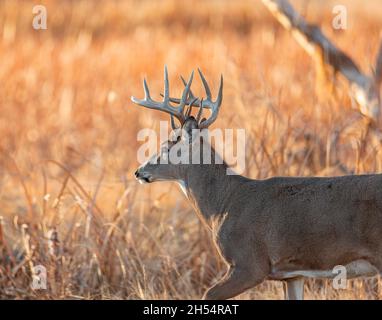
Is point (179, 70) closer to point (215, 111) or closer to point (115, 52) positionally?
point (115, 52)

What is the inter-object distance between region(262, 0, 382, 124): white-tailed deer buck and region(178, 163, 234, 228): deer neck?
1877 millimetres

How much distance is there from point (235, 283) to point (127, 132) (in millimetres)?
6544

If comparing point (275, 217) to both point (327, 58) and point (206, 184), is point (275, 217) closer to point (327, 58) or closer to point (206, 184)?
point (206, 184)

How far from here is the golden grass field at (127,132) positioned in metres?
7.48

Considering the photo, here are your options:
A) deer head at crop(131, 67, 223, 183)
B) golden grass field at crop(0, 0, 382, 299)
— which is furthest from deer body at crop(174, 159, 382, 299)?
golden grass field at crop(0, 0, 382, 299)

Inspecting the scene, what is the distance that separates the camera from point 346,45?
42.1 feet

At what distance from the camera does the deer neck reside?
603 cm

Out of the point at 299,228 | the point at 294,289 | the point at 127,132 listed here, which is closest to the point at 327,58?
the point at 294,289

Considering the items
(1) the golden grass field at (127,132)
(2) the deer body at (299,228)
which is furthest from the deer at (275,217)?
(1) the golden grass field at (127,132)

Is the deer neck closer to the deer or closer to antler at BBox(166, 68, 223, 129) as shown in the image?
the deer

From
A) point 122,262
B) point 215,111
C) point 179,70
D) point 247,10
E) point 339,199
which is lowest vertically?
point 122,262

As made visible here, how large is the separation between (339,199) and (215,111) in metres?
0.88

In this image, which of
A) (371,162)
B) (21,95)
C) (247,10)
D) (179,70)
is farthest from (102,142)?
(247,10)

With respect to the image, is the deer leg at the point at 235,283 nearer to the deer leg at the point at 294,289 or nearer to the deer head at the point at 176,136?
the deer leg at the point at 294,289
